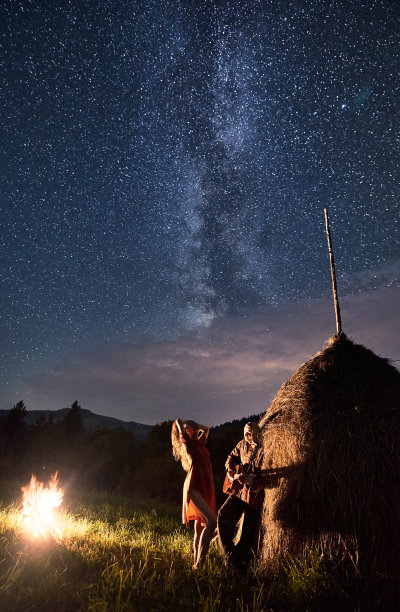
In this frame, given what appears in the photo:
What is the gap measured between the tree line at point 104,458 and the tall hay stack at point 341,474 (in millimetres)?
13744

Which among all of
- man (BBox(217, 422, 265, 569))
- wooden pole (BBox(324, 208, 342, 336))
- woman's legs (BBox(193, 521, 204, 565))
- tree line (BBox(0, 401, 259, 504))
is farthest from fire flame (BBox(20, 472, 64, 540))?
tree line (BBox(0, 401, 259, 504))

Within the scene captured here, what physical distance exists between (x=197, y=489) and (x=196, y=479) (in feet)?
0.48

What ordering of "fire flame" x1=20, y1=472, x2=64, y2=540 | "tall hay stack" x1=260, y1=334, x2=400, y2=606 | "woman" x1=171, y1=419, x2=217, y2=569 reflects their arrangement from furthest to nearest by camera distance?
1. "fire flame" x1=20, y1=472, x2=64, y2=540
2. "woman" x1=171, y1=419, x2=217, y2=569
3. "tall hay stack" x1=260, y1=334, x2=400, y2=606

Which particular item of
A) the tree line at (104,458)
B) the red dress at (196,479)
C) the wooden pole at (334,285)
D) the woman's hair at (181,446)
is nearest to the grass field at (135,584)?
the red dress at (196,479)

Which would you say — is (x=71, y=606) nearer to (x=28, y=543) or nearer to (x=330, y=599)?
(x=28, y=543)

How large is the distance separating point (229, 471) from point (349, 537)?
181 centimetres

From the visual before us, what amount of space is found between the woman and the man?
Result: 0.22m

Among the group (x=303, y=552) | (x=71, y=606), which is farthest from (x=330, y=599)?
(x=71, y=606)

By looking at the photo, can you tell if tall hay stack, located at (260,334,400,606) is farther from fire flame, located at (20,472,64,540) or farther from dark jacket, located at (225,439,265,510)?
fire flame, located at (20,472,64,540)

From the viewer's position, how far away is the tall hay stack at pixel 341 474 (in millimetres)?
4168

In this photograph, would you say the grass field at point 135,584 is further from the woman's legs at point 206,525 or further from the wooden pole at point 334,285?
the wooden pole at point 334,285

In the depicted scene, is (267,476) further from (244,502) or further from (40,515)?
(40,515)

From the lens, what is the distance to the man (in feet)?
16.3

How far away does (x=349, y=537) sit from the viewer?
4.27m
